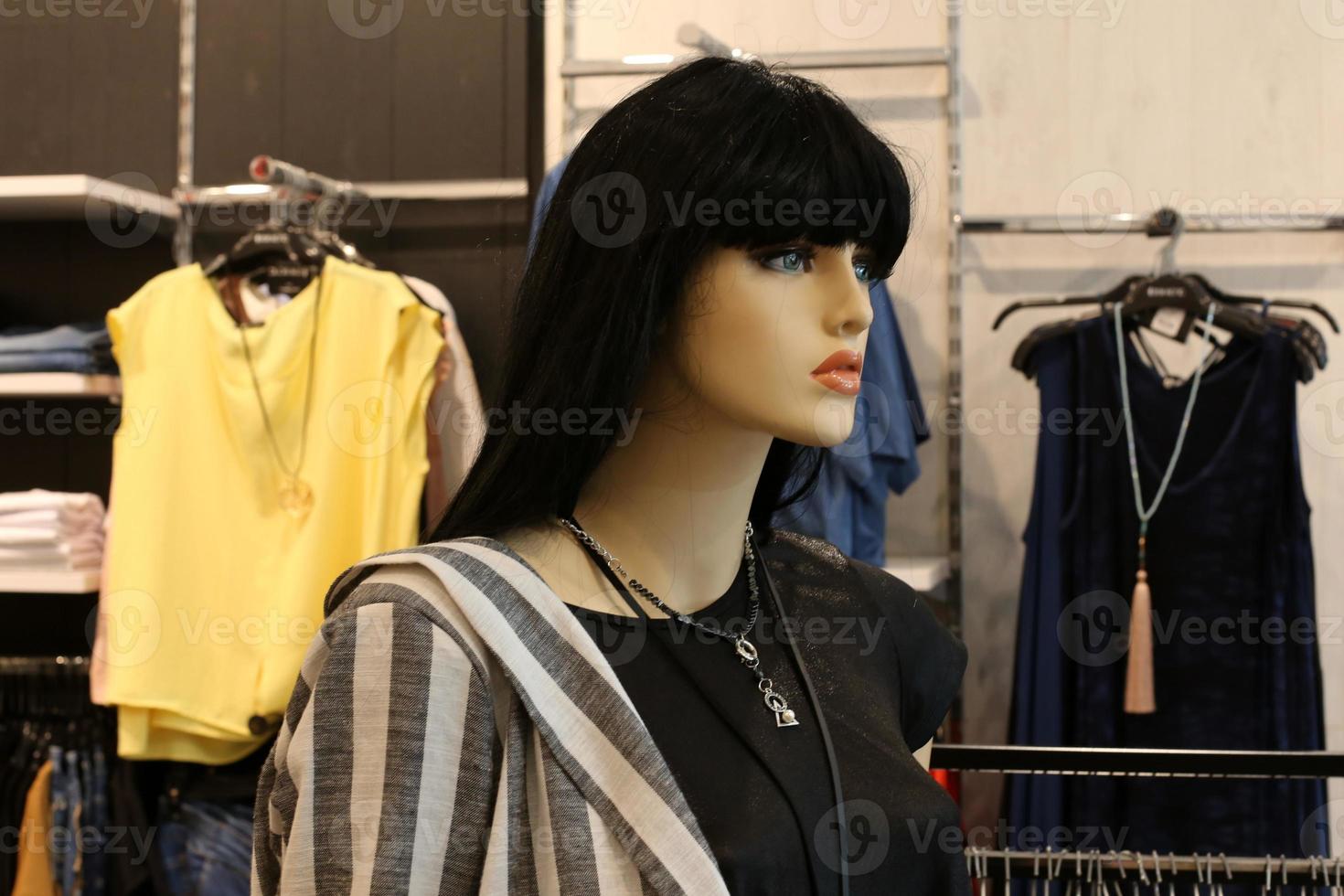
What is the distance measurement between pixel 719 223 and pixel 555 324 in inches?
6.0

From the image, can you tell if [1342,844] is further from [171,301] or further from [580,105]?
[171,301]

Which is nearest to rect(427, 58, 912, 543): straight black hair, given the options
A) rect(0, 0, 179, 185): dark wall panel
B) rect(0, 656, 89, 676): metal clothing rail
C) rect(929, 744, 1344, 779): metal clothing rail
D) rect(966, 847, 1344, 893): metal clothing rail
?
rect(929, 744, 1344, 779): metal clothing rail

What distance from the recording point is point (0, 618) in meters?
2.71

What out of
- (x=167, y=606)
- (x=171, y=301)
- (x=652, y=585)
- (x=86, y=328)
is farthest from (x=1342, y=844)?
(x=86, y=328)

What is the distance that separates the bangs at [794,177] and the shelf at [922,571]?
3.95 ft

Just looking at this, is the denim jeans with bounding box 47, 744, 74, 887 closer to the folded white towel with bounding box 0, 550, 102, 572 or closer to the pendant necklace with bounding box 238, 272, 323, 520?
the folded white towel with bounding box 0, 550, 102, 572

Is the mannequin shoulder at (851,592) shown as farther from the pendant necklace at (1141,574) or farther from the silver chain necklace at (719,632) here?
the pendant necklace at (1141,574)

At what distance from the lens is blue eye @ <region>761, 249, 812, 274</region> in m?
0.98

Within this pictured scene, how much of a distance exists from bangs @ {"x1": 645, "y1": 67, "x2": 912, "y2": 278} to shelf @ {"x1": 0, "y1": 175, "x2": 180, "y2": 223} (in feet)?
5.54

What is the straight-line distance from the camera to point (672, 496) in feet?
3.49

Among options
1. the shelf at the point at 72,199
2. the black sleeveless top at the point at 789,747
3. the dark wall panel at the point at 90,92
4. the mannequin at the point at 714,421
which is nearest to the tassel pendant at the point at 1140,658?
the black sleeveless top at the point at 789,747

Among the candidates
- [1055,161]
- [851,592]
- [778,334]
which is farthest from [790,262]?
[1055,161]

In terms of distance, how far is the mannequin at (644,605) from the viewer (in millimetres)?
878

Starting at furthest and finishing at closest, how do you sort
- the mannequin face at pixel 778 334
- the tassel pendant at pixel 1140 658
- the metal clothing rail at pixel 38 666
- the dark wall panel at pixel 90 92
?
1. the dark wall panel at pixel 90 92
2. the metal clothing rail at pixel 38 666
3. the tassel pendant at pixel 1140 658
4. the mannequin face at pixel 778 334
